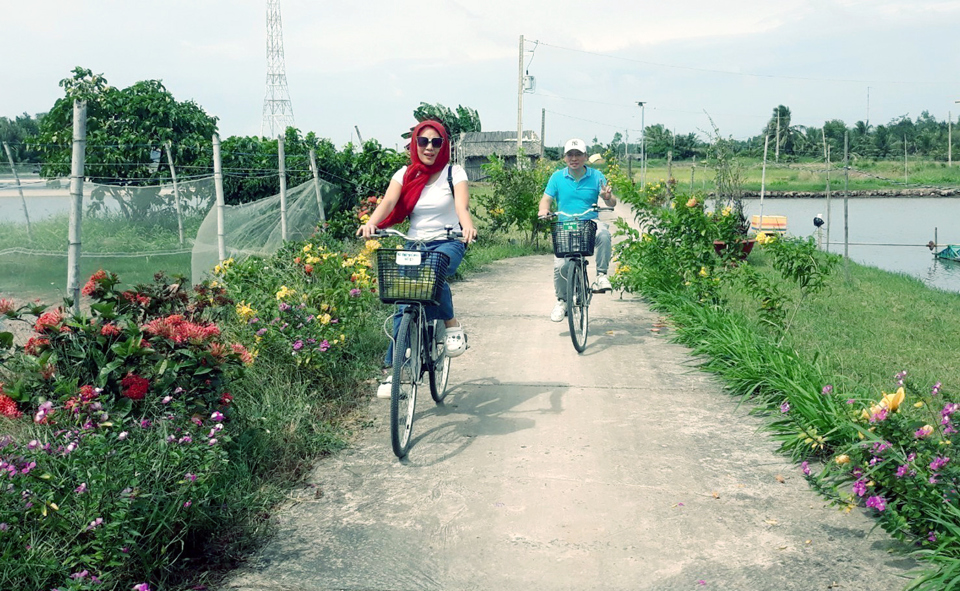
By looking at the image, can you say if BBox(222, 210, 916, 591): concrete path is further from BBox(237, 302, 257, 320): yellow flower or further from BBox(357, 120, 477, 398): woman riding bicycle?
BBox(237, 302, 257, 320): yellow flower

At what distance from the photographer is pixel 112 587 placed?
9.86 feet

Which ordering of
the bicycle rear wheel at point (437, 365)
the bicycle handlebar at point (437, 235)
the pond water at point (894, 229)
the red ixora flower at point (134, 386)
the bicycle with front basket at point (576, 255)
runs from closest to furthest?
1. the red ixora flower at point (134, 386)
2. the bicycle handlebar at point (437, 235)
3. the bicycle rear wheel at point (437, 365)
4. the bicycle with front basket at point (576, 255)
5. the pond water at point (894, 229)

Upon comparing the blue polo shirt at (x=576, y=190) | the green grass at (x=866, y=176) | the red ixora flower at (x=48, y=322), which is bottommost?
the red ixora flower at (x=48, y=322)

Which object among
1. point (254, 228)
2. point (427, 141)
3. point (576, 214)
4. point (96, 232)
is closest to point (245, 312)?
point (427, 141)

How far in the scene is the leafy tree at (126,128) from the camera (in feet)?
48.3

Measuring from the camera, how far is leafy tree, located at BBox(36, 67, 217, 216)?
14711 mm

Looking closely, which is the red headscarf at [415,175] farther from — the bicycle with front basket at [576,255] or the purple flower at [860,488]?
the purple flower at [860,488]

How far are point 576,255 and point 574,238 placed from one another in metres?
0.15

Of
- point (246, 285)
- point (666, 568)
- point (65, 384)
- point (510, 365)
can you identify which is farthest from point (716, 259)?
point (65, 384)

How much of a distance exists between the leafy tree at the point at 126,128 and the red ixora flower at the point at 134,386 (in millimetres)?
11734

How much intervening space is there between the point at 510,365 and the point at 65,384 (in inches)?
150

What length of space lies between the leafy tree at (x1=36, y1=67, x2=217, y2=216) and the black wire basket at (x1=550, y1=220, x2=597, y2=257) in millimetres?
9448

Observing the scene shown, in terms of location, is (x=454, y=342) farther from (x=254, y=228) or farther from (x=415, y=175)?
(x=254, y=228)

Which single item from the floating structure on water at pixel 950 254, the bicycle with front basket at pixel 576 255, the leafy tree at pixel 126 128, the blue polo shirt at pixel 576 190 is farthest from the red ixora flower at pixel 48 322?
the floating structure on water at pixel 950 254
